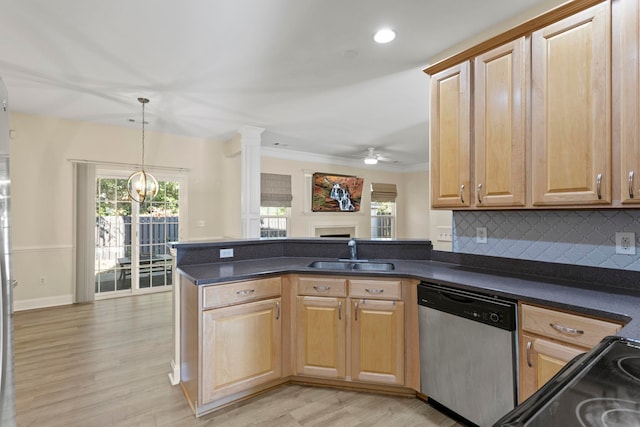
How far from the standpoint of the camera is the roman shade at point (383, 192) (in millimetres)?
8025

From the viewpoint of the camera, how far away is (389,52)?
270cm

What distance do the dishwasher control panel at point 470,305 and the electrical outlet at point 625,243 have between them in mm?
783

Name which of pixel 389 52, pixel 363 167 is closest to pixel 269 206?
pixel 363 167

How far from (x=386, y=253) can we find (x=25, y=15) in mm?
3323

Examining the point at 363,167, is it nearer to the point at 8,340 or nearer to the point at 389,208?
the point at 389,208

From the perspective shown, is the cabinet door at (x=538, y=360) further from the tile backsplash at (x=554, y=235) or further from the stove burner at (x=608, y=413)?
the stove burner at (x=608, y=413)

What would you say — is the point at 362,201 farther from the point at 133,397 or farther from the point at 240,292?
the point at 133,397

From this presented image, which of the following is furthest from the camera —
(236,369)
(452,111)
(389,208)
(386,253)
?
(389,208)

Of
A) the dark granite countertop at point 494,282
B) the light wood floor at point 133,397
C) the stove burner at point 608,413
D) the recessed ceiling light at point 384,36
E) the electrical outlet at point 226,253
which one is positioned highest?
the recessed ceiling light at point 384,36

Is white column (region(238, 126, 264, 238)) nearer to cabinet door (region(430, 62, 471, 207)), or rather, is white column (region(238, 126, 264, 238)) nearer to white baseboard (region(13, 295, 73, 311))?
white baseboard (region(13, 295, 73, 311))

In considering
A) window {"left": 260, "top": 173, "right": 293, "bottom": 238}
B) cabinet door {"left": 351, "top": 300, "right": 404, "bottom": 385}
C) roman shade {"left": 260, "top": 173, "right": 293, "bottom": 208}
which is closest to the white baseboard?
window {"left": 260, "top": 173, "right": 293, "bottom": 238}

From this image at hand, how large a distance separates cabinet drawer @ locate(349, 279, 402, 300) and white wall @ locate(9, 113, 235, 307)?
457 cm

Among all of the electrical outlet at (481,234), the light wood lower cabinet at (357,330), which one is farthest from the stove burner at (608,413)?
the electrical outlet at (481,234)

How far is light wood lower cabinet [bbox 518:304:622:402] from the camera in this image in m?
1.41
